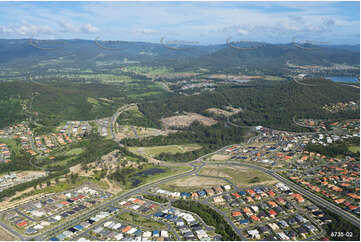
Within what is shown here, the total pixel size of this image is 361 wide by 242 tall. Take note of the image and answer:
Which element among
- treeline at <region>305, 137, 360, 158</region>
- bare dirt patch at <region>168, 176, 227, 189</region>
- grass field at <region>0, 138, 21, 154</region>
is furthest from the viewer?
grass field at <region>0, 138, 21, 154</region>

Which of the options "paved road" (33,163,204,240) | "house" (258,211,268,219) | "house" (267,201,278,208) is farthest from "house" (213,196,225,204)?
"paved road" (33,163,204,240)

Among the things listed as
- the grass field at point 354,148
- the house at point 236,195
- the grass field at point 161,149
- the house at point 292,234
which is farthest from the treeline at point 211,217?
the grass field at point 354,148

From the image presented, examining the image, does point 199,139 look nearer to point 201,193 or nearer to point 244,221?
point 201,193

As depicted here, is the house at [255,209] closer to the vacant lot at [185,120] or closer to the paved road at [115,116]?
the paved road at [115,116]

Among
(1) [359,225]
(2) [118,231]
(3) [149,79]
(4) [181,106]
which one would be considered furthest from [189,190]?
(3) [149,79]

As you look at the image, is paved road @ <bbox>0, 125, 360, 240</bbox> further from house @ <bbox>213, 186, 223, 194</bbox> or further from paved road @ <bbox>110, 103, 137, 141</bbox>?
paved road @ <bbox>110, 103, 137, 141</bbox>
